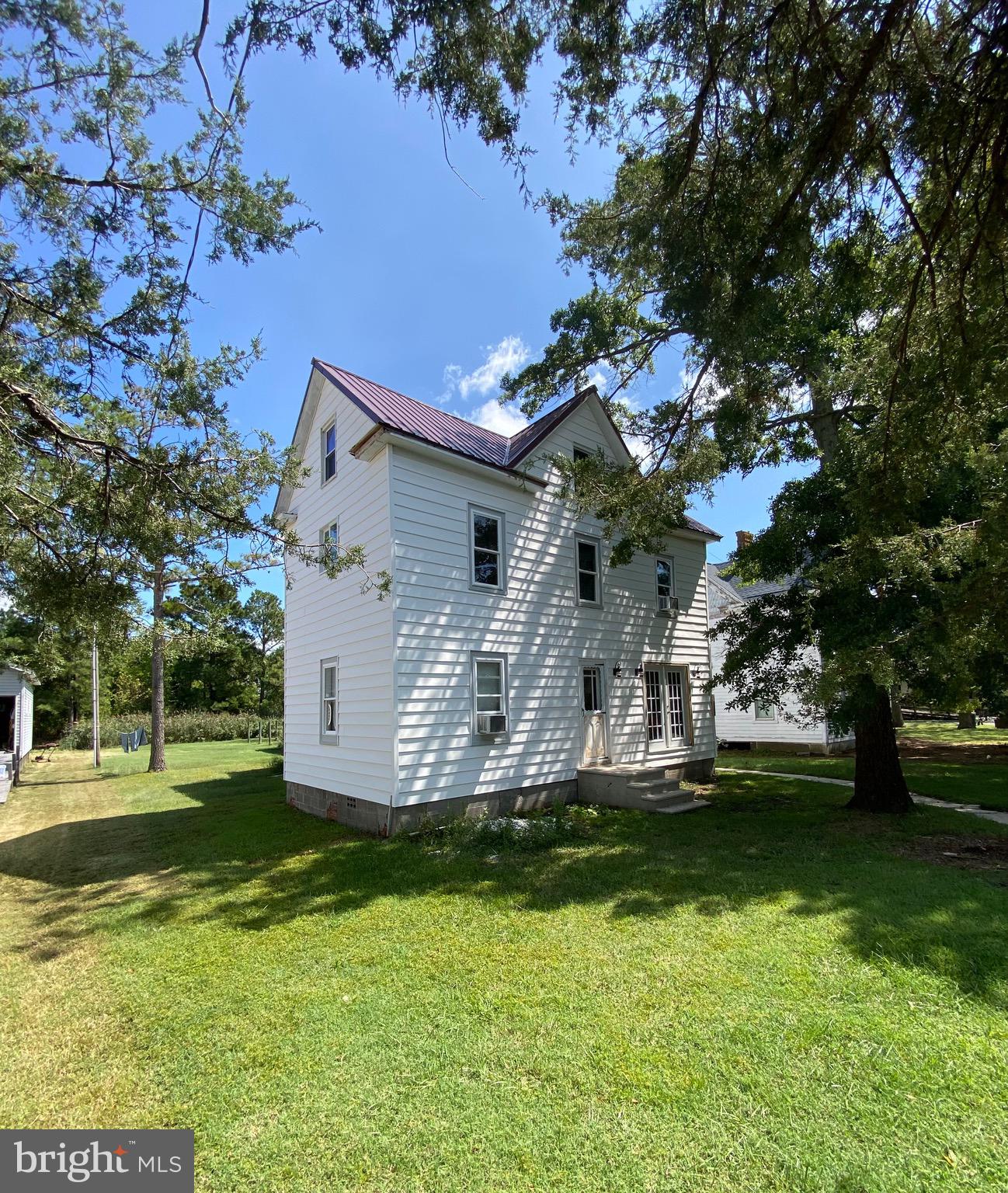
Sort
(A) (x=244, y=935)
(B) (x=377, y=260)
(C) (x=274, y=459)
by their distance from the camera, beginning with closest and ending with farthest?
(A) (x=244, y=935) → (C) (x=274, y=459) → (B) (x=377, y=260)

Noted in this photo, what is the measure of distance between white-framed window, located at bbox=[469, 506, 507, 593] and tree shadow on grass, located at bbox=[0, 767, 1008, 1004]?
179 inches

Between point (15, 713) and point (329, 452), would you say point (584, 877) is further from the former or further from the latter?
point (15, 713)

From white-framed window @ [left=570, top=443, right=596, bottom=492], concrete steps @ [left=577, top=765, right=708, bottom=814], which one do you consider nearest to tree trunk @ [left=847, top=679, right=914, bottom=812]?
concrete steps @ [left=577, top=765, right=708, bottom=814]

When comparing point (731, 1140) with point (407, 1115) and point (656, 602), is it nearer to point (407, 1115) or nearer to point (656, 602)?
point (407, 1115)

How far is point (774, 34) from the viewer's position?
4.05 meters

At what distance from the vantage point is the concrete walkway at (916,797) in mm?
10070

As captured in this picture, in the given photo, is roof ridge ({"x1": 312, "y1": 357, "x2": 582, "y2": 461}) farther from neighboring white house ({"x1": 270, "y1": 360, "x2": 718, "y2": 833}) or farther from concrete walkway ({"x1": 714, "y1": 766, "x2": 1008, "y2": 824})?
concrete walkway ({"x1": 714, "y1": 766, "x2": 1008, "y2": 824})

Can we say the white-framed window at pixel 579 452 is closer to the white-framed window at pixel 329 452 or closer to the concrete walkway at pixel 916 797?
the white-framed window at pixel 329 452

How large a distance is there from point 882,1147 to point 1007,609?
18.0 feet

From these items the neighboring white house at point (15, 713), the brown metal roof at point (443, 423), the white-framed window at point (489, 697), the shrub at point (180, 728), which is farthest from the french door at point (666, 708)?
the shrub at point (180, 728)

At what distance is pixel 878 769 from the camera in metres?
10.5

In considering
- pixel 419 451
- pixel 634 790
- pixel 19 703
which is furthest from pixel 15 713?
pixel 634 790

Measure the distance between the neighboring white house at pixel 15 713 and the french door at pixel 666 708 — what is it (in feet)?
58.8

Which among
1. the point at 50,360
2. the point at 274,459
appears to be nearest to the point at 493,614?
the point at 274,459
